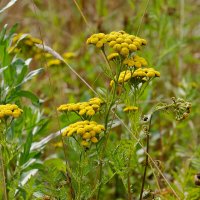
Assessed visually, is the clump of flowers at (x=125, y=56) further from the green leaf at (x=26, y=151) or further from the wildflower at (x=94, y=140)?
the green leaf at (x=26, y=151)

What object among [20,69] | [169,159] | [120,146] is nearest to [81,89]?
[169,159]

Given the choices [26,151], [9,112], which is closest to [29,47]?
[26,151]

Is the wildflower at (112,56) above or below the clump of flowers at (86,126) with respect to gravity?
above

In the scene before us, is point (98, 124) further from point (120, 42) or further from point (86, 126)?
point (120, 42)

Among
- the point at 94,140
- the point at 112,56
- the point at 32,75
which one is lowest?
the point at 94,140

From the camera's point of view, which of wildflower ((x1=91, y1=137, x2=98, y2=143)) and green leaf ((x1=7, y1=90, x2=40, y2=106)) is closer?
wildflower ((x1=91, y1=137, x2=98, y2=143))

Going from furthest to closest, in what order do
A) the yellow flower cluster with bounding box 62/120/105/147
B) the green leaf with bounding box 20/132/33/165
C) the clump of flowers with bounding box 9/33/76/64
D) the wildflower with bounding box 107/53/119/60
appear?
the clump of flowers with bounding box 9/33/76/64, the green leaf with bounding box 20/132/33/165, the wildflower with bounding box 107/53/119/60, the yellow flower cluster with bounding box 62/120/105/147

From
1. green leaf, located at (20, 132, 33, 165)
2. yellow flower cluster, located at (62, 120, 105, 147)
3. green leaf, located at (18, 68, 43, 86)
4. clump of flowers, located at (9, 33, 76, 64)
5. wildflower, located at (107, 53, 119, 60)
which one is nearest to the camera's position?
yellow flower cluster, located at (62, 120, 105, 147)

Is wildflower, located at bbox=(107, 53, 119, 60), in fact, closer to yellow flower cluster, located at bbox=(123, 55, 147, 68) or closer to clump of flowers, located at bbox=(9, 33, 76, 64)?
yellow flower cluster, located at bbox=(123, 55, 147, 68)

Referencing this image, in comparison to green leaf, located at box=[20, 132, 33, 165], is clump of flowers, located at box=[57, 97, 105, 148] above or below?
above

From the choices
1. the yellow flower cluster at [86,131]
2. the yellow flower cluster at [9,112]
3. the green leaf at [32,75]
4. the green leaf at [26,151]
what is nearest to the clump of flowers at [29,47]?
the green leaf at [32,75]

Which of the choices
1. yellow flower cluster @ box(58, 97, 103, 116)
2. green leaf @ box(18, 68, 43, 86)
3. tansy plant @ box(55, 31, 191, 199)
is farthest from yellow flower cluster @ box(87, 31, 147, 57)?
green leaf @ box(18, 68, 43, 86)

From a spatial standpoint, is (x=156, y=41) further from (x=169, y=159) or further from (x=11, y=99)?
(x=11, y=99)

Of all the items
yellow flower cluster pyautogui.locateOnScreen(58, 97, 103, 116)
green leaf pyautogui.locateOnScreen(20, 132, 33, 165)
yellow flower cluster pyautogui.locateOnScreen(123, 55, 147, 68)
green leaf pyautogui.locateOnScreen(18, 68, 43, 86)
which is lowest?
green leaf pyautogui.locateOnScreen(20, 132, 33, 165)
